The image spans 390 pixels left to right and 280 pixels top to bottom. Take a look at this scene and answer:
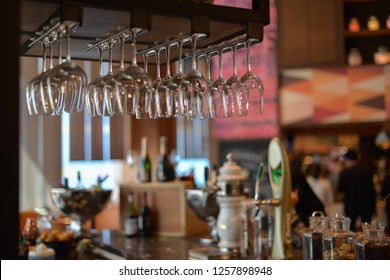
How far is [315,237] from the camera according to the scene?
193 cm

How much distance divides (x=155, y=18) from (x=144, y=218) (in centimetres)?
207

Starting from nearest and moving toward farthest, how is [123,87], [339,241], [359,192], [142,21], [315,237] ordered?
[142,21], [123,87], [339,241], [315,237], [359,192]

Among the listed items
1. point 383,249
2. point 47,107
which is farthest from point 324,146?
point 47,107

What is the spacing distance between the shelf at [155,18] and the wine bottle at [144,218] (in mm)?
1798

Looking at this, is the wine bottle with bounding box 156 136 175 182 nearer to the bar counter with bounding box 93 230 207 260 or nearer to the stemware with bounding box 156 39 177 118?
the bar counter with bounding box 93 230 207 260

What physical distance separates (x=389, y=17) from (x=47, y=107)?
479 centimetres

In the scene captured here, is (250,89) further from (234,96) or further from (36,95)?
(36,95)

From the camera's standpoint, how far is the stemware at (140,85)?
1.40 metres

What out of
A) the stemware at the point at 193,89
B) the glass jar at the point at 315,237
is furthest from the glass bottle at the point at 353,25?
the stemware at the point at 193,89

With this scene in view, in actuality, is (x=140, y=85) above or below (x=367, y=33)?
below

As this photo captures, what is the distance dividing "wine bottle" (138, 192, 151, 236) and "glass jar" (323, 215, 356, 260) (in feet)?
5.17

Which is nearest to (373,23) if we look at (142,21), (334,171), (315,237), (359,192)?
(334,171)

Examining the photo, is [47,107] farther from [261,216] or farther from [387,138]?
[387,138]

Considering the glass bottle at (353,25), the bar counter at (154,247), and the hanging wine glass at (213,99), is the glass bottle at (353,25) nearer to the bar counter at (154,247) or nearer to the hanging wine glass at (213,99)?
the bar counter at (154,247)
